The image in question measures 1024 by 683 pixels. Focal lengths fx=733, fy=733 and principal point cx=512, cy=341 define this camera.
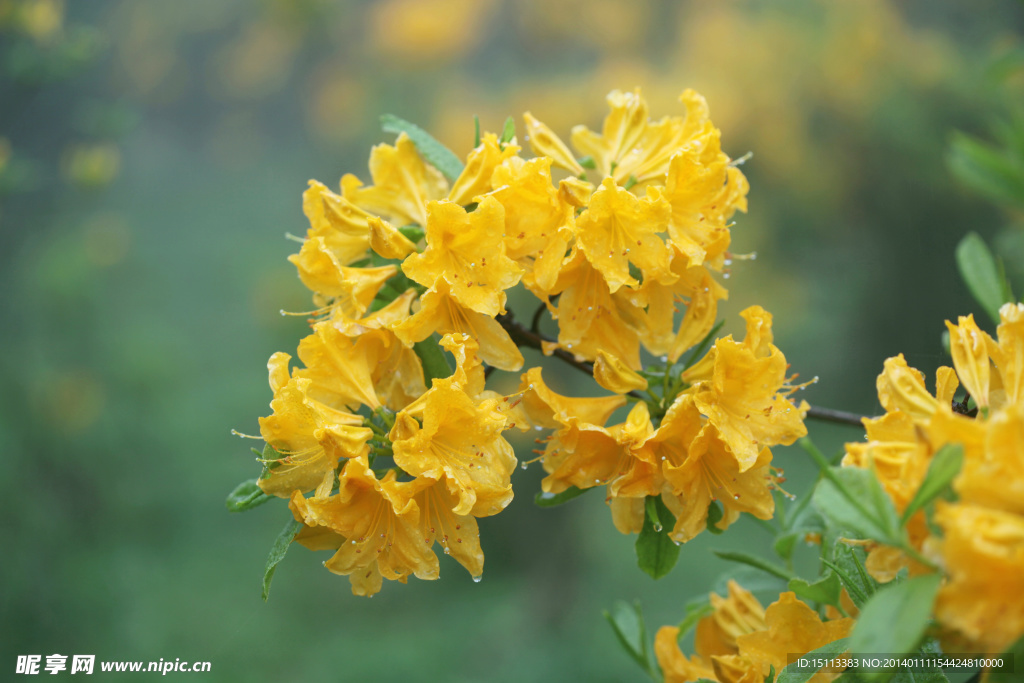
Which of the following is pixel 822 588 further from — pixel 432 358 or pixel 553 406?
pixel 432 358

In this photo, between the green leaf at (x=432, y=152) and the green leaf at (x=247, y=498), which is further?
the green leaf at (x=432, y=152)

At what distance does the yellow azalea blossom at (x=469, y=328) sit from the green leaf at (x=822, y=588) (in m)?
0.46

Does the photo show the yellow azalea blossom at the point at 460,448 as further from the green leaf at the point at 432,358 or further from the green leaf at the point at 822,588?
the green leaf at the point at 822,588

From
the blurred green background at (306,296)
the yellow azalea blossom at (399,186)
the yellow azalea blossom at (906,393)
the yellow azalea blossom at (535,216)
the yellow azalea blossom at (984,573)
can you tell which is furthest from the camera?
the blurred green background at (306,296)

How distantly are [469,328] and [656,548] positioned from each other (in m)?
0.45

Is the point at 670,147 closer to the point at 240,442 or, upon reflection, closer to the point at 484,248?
the point at 484,248

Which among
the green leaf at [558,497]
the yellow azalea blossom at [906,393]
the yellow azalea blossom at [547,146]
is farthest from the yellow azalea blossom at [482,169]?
the yellow azalea blossom at [906,393]

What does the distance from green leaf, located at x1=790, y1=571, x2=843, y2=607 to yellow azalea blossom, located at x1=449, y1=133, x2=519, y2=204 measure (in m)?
0.66

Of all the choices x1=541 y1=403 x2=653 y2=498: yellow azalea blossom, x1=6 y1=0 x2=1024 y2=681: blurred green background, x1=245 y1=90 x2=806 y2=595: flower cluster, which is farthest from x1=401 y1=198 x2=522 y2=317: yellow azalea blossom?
x1=6 y1=0 x2=1024 y2=681: blurred green background

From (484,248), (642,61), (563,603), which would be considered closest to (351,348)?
(484,248)

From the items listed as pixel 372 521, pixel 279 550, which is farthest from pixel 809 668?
pixel 279 550

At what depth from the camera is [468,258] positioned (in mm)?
996

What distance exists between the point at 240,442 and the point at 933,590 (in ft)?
15.9

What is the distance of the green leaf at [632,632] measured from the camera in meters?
1.27
